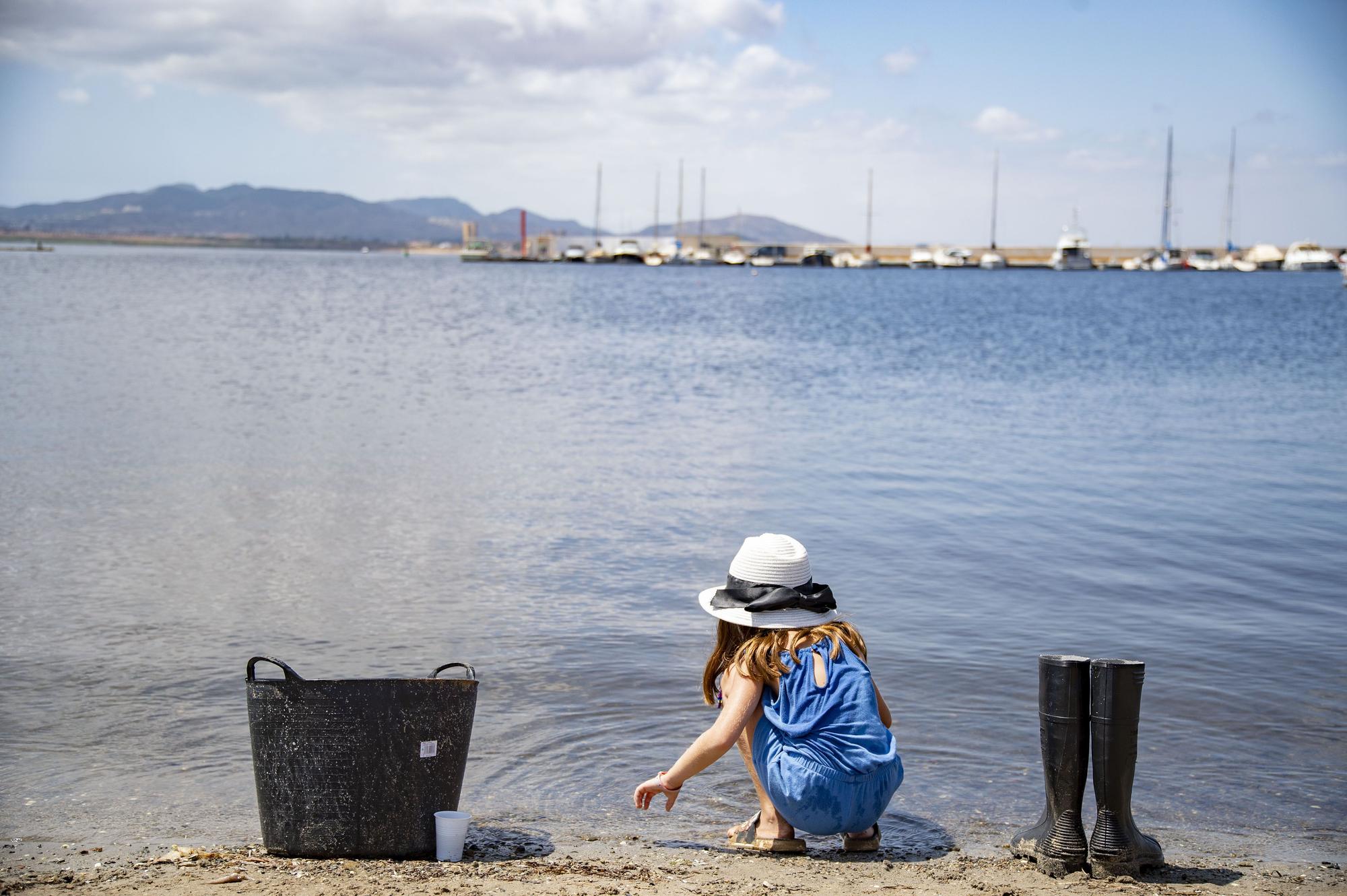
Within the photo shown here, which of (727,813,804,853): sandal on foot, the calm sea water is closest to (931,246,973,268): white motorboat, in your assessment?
the calm sea water

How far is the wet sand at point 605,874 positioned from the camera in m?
4.52

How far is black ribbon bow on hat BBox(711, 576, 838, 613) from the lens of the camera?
477cm

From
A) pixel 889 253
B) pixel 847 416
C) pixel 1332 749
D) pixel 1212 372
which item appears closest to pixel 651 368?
pixel 847 416

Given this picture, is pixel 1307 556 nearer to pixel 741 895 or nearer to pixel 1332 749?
pixel 1332 749

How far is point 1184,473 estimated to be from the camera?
16.3m

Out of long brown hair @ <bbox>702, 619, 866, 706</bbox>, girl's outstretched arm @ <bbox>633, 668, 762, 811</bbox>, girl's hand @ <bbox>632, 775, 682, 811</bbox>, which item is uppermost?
long brown hair @ <bbox>702, 619, 866, 706</bbox>

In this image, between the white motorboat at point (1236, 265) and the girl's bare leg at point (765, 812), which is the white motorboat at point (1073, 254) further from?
the girl's bare leg at point (765, 812)

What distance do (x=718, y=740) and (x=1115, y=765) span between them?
4.68 feet

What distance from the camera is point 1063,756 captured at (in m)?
4.81

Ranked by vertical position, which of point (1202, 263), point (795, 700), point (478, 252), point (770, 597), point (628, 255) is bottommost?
point (795, 700)

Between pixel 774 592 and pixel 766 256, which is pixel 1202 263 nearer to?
pixel 766 256

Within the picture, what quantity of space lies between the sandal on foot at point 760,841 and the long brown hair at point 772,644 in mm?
758

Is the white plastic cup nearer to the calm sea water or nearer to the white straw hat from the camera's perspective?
the calm sea water

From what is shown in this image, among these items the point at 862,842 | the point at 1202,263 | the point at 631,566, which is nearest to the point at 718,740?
the point at 862,842
